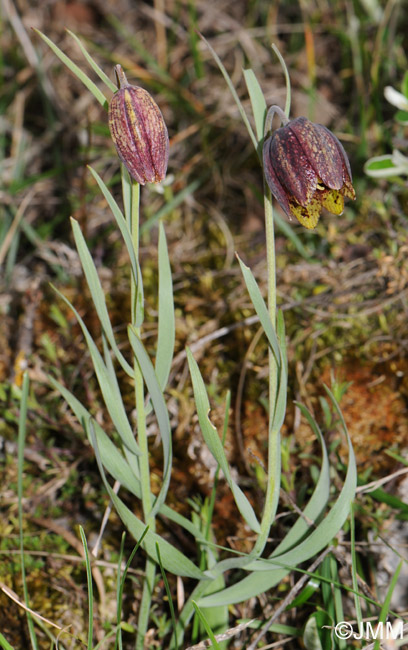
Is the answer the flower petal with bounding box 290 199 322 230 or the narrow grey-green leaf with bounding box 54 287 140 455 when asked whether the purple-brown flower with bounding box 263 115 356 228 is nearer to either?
the flower petal with bounding box 290 199 322 230

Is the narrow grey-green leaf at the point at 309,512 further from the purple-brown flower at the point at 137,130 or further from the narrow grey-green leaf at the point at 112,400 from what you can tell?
the purple-brown flower at the point at 137,130

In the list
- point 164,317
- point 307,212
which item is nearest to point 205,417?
point 164,317

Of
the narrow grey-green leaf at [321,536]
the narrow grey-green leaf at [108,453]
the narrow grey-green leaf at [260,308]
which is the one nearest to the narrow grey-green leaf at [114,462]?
the narrow grey-green leaf at [108,453]

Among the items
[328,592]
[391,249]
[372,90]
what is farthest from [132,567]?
[372,90]

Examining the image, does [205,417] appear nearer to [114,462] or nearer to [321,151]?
[114,462]

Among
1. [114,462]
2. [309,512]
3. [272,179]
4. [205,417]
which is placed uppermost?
[272,179]

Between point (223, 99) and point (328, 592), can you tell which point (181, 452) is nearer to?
point (328, 592)
